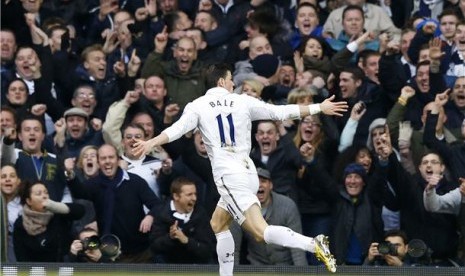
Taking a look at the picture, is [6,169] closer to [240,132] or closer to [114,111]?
[114,111]

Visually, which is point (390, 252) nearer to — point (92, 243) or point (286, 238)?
point (286, 238)

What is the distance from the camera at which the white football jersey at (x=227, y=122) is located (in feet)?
45.0

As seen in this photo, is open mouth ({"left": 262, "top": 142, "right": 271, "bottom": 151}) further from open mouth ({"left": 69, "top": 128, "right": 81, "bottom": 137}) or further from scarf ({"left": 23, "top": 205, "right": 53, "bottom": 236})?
scarf ({"left": 23, "top": 205, "right": 53, "bottom": 236})

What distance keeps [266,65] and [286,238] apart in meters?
5.14

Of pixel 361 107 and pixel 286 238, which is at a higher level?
pixel 361 107

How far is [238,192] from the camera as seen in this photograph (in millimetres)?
13656

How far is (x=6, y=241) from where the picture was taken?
684 inches

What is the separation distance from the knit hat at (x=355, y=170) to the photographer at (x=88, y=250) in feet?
9.29

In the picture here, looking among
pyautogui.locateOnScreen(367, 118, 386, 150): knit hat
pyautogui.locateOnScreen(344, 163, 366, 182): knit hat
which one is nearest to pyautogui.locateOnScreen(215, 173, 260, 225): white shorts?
pyautogui.locateOnScreen(344, 163, 366, 182): knit hat

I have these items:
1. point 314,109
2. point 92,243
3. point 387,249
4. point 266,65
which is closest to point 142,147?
point 314,109

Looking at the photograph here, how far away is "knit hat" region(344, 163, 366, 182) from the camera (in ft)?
55.2

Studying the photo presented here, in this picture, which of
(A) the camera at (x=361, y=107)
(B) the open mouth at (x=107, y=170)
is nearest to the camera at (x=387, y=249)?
(A) the camera at (x=361, y=107)

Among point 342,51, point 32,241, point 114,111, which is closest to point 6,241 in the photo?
point 32,241

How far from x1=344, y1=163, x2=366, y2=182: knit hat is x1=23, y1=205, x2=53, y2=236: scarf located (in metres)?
3.42
